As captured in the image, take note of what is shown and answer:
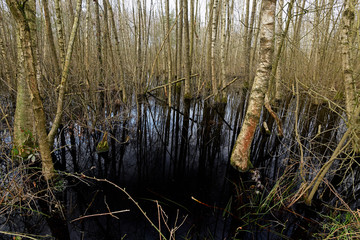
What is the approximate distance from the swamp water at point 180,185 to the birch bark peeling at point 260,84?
0.38 meters

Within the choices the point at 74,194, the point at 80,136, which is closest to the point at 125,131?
the point at 80,136

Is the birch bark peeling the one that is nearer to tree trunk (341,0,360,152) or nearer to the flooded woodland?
the flooded woodland

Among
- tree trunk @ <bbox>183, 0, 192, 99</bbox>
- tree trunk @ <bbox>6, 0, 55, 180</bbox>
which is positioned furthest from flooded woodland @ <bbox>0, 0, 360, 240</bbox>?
tree trunk @ <bbox>183, 0, 192, 99</bbox>

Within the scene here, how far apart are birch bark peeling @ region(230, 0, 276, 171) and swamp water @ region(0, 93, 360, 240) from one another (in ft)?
1.25

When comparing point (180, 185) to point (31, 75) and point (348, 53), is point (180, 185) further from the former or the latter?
point (348, 53)

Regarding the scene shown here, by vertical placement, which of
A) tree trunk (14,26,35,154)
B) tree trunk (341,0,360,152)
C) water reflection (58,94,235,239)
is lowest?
water reflection (58,94,235,239)

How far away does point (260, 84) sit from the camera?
2975 mm

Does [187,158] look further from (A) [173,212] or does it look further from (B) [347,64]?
(B) [347,64]

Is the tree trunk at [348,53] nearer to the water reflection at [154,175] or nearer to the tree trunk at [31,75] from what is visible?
the water reflection at [154,175]

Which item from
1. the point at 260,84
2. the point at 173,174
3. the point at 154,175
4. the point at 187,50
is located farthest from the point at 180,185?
the point at 187,50

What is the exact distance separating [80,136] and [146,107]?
11.1 feet

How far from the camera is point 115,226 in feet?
7.80

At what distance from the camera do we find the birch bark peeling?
2.75 meters

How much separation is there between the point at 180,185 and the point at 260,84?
2.29 m
